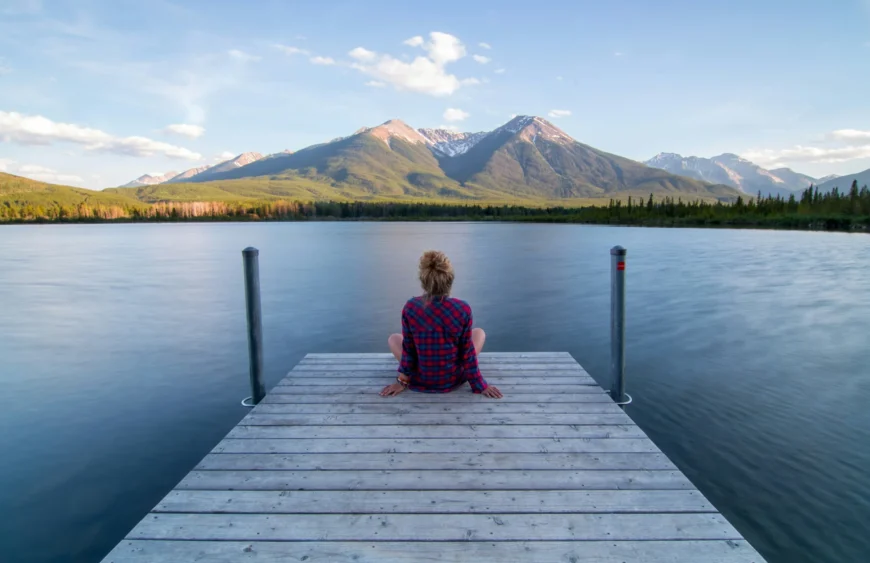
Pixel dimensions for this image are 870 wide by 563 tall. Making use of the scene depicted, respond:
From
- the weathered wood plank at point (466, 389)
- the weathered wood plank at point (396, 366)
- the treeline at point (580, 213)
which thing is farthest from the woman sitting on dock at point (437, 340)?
the treeline at point (580, 213)

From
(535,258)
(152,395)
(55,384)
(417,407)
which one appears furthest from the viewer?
(535,258)

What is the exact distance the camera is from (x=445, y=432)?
505 cm

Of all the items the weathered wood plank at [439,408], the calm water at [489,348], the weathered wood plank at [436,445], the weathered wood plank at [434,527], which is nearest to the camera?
the weathered wood plank at [434,527]

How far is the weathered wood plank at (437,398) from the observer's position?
5.91m

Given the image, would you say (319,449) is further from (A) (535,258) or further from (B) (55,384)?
(A) (535,258)

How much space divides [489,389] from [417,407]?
2.92 feet

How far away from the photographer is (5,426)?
8.49m

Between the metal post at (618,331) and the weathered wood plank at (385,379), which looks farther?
the metal post at (618,331)

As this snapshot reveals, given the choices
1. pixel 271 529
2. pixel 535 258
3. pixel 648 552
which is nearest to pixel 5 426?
pixel 271 529

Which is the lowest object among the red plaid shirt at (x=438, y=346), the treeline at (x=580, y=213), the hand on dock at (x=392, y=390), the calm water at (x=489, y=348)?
the calm water at (x=489, y=348)

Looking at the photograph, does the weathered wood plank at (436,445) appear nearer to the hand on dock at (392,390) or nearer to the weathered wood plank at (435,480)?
the weathered wood plank at (435,480)

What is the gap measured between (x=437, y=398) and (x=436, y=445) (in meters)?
1.21

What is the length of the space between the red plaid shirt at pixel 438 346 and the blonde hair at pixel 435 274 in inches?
3.6

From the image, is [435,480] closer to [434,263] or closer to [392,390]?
[392,390]
